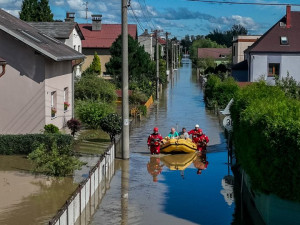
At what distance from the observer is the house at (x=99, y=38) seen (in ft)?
210

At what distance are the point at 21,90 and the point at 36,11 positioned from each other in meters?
A: 33.4

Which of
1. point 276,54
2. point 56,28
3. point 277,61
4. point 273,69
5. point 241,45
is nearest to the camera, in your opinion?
point 56,28

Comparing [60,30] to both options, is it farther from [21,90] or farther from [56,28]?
[21,90]

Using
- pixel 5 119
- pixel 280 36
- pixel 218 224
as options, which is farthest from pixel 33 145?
pixel 280 36

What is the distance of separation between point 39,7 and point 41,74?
33.8 meters

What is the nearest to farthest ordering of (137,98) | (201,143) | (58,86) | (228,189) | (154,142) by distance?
(228,189), (154,142), (201,143), (58,86), (137,98)

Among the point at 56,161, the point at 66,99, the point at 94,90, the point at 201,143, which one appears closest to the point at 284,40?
the point at 94,90

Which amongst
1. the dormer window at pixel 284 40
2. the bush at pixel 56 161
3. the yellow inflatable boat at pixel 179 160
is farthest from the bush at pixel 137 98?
the bush at pixel 56 161

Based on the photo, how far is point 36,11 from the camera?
55.2 m

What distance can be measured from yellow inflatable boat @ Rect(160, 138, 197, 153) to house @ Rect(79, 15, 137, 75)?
38.6 meters

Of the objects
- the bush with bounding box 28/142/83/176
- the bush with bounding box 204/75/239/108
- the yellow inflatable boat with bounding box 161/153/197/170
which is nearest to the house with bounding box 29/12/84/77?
the bush with bounding box 204/75/239/108

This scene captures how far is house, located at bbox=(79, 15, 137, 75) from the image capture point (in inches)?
2518

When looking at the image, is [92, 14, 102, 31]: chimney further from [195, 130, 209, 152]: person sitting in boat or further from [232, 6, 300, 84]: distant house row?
[195, 130, 209, 152]: person sitting in boat

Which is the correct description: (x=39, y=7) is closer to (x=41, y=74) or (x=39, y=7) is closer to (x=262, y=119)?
(x=41, y=74)
